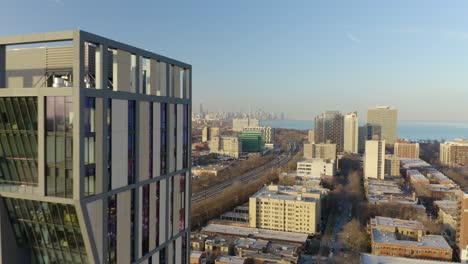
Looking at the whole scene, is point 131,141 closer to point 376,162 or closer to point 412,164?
point 376,162

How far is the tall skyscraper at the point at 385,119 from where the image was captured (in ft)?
191

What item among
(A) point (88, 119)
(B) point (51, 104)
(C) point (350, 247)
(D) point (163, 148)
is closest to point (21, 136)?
(B) point (51, 104)

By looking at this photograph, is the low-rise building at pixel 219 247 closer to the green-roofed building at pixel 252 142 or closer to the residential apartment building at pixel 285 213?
the residential apartment building at pixel 285 213

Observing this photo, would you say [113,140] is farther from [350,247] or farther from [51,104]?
[350,247]

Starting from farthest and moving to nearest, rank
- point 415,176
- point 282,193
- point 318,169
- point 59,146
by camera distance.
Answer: point 318,169 → point 415,176 → point 282,193 → point 59,146

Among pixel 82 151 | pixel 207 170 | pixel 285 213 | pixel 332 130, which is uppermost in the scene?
pixel 82 151

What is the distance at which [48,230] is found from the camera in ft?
14.5

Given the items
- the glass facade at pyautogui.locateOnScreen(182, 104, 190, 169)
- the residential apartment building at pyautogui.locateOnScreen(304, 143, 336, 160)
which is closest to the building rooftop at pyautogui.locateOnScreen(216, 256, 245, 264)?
the glass facade at pyautogui.locateOnScreen(182, 104, 190, 169)

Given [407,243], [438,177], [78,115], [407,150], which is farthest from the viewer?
[407,150]

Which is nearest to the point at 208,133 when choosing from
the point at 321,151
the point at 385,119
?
the point at 321,151

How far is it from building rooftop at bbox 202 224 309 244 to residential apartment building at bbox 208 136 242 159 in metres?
24.2

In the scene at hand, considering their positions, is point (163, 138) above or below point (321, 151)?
above

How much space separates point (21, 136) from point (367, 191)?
2358cm

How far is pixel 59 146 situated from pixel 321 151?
121 ft
